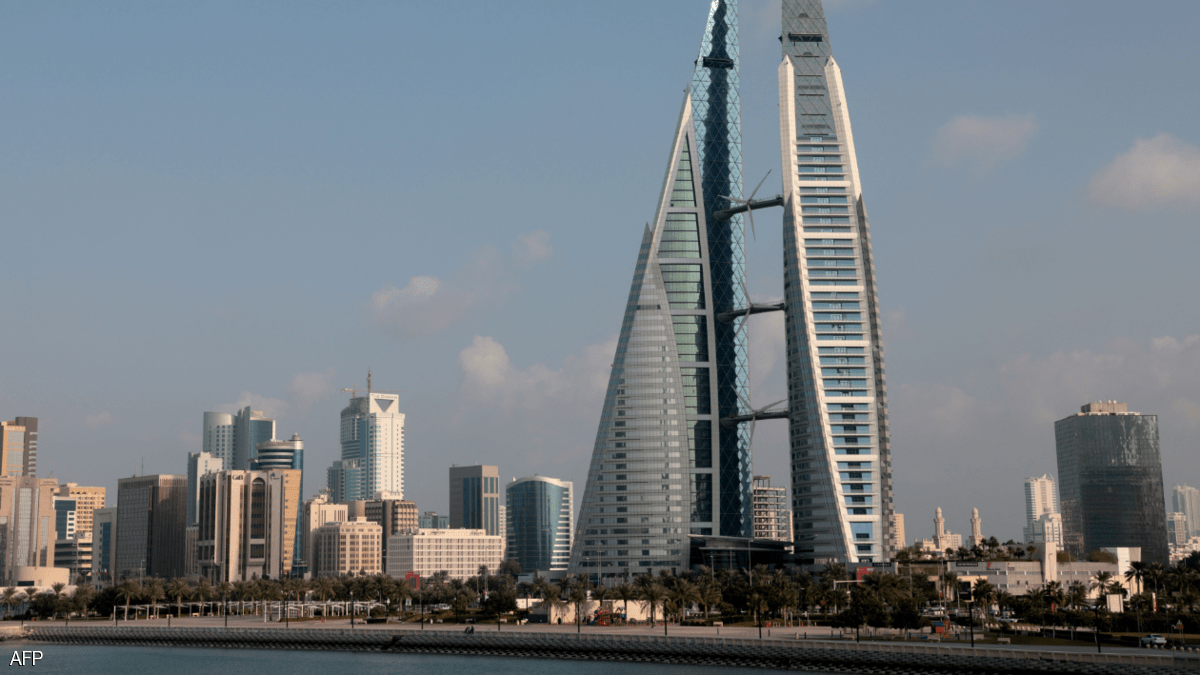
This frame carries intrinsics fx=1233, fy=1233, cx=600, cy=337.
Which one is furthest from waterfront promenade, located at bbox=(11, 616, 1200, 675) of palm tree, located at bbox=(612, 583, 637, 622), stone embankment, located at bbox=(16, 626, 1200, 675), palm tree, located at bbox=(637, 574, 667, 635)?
palm tree, located at bbox=(612, 583, 637, 622)

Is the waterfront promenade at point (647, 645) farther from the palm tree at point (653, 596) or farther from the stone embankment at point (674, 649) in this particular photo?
the palm tree at point (653, 596)

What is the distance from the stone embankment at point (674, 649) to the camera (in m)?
105

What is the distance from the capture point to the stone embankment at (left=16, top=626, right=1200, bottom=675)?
10538cm

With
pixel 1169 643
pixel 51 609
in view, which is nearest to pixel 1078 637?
pixel 1169 643

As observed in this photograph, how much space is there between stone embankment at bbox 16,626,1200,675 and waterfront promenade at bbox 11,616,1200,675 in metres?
Result: 0.10

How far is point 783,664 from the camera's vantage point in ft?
397

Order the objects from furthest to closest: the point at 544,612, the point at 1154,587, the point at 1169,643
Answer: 1. the point at 544,612
2. the point at 1154,587
3. the point at 1169,643

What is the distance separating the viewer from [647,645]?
131500 mm

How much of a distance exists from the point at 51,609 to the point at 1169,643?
534ft

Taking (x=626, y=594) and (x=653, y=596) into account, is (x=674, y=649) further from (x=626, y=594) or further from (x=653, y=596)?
(x=626, y=594)

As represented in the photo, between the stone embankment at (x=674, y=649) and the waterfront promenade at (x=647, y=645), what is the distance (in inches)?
4.0

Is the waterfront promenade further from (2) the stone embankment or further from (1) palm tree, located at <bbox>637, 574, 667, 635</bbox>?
(1) palm tree, located at <bbox>637, 574, 667, 635</bbox>

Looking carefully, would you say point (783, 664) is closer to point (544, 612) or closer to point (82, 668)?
point (544, 612)

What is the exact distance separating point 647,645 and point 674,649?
3.63 m
